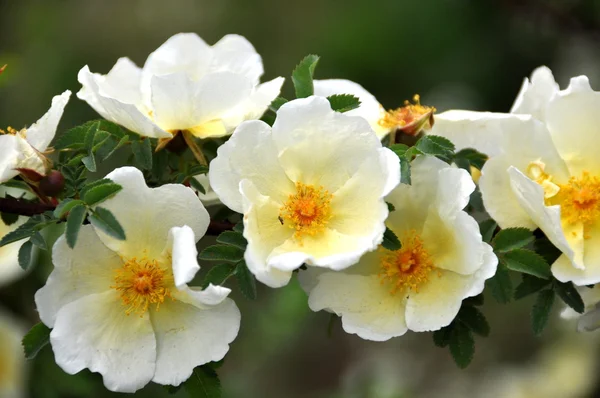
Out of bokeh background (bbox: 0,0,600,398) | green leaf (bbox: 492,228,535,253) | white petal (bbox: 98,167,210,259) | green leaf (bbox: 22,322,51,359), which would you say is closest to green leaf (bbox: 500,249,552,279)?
green leaf (bbox: 492,228,535,253)

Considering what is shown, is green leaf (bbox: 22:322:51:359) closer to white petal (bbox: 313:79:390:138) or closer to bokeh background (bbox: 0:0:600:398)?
white petal (bbox: 313:79:390:138)

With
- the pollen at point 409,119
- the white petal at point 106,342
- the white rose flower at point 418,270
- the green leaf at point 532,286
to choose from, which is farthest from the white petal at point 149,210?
the green leaf at point 532,286

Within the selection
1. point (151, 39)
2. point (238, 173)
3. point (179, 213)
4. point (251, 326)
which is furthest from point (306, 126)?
point (151, 39)

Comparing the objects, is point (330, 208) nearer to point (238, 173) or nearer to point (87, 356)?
point (238, 173)

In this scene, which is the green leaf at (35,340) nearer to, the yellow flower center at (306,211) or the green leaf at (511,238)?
the yellow flower center at (306,211)

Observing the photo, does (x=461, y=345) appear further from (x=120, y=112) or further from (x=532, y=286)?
(x=120, y=112)

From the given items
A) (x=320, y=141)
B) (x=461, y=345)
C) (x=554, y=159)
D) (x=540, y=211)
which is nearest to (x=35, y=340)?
(x=320, y=141)
